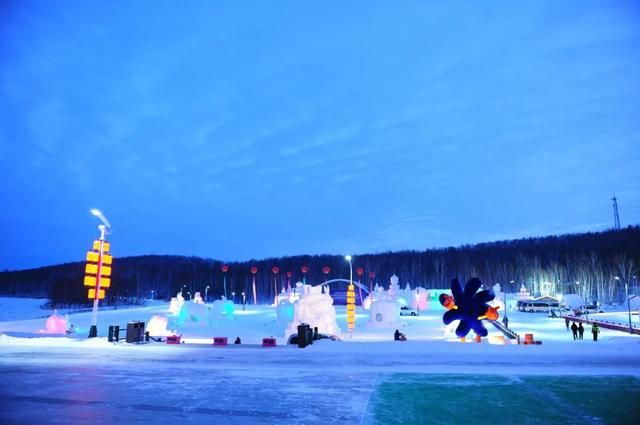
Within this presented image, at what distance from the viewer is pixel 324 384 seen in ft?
39.4

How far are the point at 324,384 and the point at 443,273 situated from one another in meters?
119

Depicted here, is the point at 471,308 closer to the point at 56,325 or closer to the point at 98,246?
the point at 98,246

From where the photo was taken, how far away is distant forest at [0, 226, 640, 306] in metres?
102

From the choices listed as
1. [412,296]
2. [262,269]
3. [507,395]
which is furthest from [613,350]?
[262,269]

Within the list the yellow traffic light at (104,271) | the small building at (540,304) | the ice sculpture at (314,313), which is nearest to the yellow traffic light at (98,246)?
the yellow traffic light at (104,271)

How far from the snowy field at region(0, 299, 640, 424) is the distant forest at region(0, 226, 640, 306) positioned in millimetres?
65811

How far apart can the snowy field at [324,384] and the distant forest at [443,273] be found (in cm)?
6581

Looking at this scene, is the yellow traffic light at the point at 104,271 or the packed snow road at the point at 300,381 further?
the yellow traffic light at the point at 104,271

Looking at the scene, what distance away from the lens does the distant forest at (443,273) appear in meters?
102

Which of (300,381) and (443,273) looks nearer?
(300,381)

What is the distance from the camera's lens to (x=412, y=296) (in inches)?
3260

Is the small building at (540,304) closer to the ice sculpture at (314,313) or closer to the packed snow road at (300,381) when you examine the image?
the ice sculpture at (314,313)

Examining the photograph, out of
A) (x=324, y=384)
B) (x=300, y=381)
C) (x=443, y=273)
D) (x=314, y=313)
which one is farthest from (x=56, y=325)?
(x=443, y=273)

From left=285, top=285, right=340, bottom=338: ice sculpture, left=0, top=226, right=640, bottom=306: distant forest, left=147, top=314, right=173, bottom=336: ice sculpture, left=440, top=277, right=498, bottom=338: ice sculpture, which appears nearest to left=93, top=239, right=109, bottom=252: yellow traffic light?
left=147, top=314, right=173, bottom=336: ice sculpture
